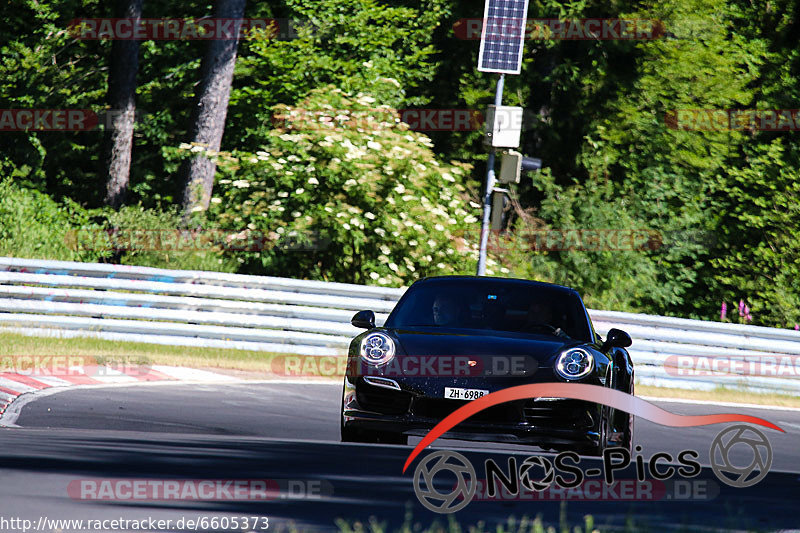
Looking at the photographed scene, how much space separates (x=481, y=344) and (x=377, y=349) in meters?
0.71

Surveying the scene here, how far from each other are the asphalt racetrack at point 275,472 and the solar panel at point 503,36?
28.6 feet

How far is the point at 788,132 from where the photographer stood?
31734 millimetres

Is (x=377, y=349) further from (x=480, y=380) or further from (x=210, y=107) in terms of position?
(x=210, y=107)

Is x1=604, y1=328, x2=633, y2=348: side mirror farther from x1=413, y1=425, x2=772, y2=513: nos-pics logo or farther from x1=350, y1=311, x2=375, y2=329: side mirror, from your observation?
x1=350, y1=311, x2=375, y2=329: side mirror

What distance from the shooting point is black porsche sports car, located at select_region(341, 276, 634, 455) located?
834 cm

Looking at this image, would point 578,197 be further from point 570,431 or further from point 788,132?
point 570,431

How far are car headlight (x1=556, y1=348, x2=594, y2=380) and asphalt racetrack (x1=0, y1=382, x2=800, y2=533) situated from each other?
0.59 meters

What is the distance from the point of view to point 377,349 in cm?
875
